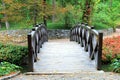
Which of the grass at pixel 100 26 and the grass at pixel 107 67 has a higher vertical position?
the grass at pixel 107 67

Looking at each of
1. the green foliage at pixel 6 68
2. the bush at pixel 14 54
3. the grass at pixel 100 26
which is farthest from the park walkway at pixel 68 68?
the grass at pixel 100 26

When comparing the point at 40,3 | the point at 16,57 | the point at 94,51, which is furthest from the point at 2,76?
the point at 40,3

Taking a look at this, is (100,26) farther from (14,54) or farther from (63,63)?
(14,54)

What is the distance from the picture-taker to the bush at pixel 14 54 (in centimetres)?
763

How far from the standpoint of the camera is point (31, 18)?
70.6 ft

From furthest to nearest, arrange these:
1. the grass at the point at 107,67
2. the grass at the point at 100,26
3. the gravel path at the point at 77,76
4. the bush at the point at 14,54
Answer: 1. the grass at the point at 100,26
2. the bush at the point at 14,54
3. the grass at the point at 107,67
4. the gravel path at the point at 77,76

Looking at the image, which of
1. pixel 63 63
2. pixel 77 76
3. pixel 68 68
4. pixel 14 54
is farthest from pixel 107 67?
pixel 14 54

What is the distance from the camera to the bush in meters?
7.63

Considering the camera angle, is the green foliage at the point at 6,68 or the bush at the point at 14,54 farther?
the bush at the point at 14,54

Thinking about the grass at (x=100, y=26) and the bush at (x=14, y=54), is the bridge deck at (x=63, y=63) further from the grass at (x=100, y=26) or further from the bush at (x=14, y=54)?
the grass at (x=100, y=26)

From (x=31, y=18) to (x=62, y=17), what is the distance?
487 cm

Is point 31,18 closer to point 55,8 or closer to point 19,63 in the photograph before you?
point 55,8

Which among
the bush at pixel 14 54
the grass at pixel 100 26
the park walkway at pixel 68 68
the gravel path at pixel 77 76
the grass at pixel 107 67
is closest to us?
the gravel path at pixel 77 76

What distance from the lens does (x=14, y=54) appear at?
7.74 metres
